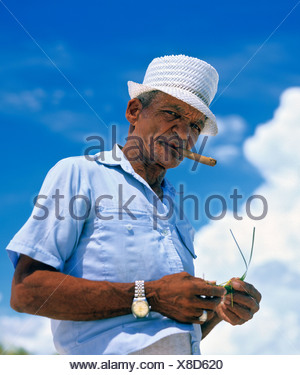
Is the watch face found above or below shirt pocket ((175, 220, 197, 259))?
below

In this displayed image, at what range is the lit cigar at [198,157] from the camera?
3501 mm

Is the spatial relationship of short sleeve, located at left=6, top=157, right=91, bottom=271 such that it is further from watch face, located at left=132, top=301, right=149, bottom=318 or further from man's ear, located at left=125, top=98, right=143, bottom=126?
man's ear, located at left=125, top=98, right=143, bottom=126

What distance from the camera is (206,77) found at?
3701mm

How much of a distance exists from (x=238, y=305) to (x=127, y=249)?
81 cm

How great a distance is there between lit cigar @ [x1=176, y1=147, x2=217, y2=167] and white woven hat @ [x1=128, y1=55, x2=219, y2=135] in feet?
1.02

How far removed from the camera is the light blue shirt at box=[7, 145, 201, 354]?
8.24ft

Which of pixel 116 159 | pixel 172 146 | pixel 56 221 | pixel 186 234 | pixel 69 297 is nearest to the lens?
pixel 69 297

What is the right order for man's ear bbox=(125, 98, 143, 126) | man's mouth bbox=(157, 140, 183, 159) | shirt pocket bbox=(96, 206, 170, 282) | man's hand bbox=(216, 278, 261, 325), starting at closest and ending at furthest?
shirt pocket bbox=(96, 206, 170, 282) → man's hand bbox=(216, 278, 261, 325) → man's mouth bbox=(157, 140, 183, 159) → man's ear bbox=(125, 98, 143, 126)

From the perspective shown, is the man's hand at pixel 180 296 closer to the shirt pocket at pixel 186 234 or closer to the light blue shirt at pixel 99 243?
the light blue shirt at pixel 99 243

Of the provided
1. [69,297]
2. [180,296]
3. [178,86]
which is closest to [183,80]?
[178,86]

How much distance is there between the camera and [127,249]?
8.69ft

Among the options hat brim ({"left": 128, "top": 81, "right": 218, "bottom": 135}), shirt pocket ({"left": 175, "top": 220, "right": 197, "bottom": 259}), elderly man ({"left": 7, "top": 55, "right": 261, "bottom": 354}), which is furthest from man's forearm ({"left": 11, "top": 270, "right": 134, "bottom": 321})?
hat brim ({"left": 128, "top": 81, "right": 218, "bottom": 135})

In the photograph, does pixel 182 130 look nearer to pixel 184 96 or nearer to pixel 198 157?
pixel 184 96

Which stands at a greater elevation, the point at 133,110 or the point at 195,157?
the point at 133,110
